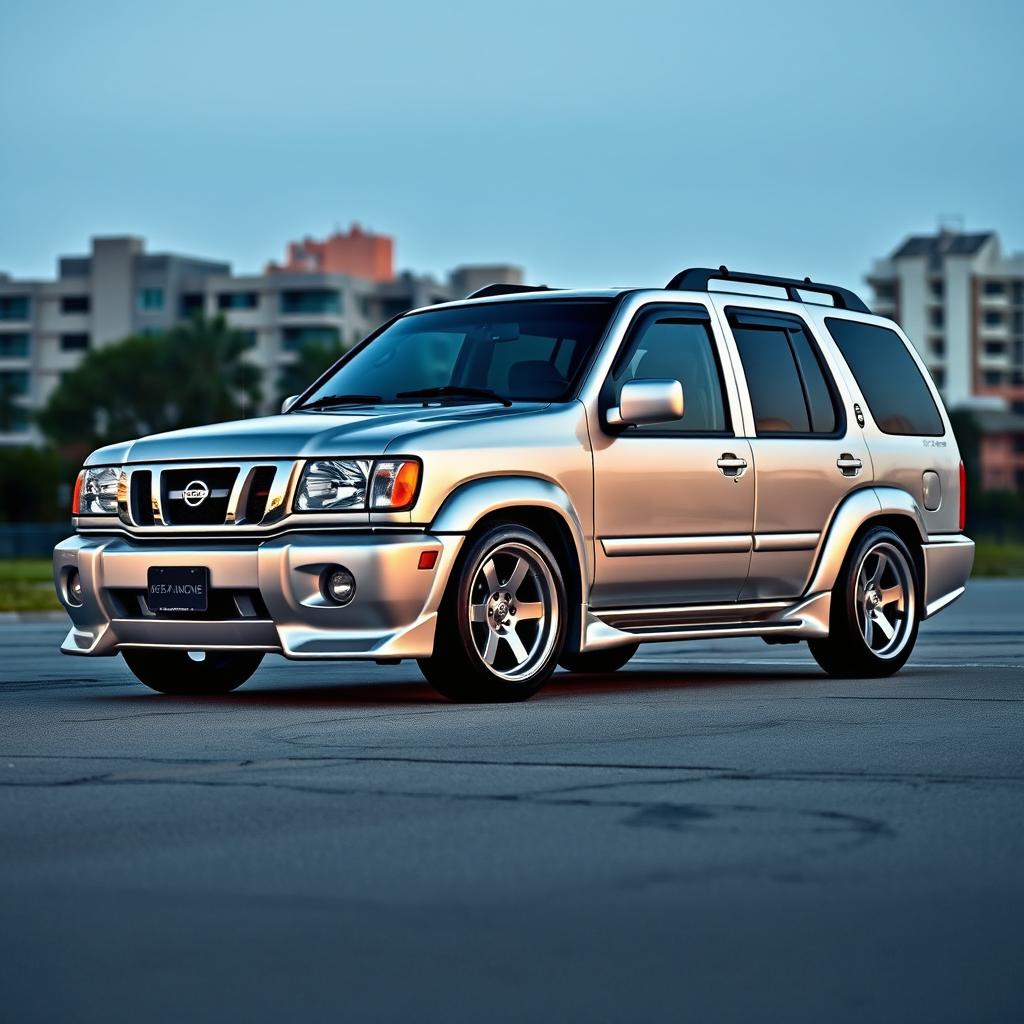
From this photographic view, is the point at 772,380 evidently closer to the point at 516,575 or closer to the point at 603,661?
the point at 603,661

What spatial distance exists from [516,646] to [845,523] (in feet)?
8.31

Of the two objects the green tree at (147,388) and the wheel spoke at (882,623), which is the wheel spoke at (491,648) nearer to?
the wheel spoke at (882,623)

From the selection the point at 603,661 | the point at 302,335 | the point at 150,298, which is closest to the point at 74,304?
the point at 150,298

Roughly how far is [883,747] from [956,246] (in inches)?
7012

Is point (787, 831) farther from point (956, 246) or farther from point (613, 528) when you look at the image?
point (956, 246)

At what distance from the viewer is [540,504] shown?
10055 millimetres

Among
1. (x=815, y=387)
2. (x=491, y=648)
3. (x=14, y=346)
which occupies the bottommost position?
(x=491, y=648)

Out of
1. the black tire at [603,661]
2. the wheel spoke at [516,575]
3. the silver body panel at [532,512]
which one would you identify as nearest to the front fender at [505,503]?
the silver body panel at [532,512]

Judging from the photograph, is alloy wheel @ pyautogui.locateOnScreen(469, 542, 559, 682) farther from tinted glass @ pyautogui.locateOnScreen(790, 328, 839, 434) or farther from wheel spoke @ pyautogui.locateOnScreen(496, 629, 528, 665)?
tinted glass @ pyautogui.locateOnScreen(790, 328, 839, 434)

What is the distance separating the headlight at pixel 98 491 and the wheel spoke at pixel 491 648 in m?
1.85

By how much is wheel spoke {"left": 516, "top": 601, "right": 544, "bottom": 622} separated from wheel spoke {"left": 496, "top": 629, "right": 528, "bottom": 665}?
Answer: 82 mm

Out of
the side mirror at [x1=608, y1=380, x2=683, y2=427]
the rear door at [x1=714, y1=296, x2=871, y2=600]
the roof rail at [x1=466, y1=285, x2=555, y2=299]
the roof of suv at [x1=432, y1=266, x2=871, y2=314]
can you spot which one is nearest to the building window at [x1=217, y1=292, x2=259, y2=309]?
the roof of suv at [x1=432, y1=266, x2=871, y2=314]

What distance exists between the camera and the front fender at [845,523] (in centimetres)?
1170

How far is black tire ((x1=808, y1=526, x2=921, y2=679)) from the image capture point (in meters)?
11.9
